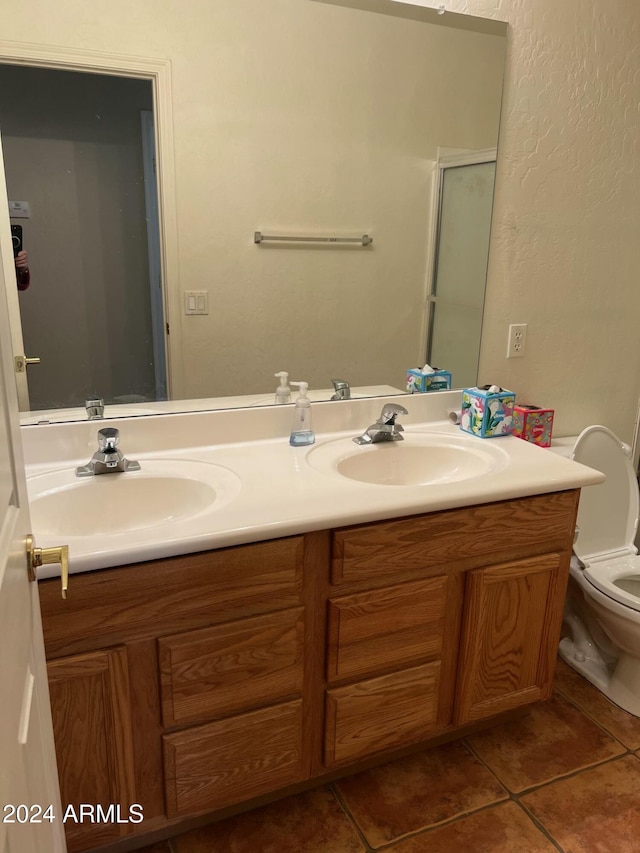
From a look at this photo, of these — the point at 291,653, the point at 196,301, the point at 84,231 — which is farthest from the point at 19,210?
the point at 291,653

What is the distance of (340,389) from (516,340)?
0.63 m

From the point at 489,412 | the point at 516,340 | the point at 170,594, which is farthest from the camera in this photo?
the point at 516,340

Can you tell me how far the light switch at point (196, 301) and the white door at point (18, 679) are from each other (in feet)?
2.67

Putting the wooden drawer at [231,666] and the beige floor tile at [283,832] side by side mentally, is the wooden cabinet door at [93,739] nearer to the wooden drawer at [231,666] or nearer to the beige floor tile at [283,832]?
the wooden drawer at [231,666]

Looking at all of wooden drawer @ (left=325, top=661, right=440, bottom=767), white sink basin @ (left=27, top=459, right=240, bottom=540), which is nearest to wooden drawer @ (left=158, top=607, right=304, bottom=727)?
wooden drawer @ (left=325, top=661, right=440, bottom=767)

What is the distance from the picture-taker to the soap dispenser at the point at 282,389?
1.80m

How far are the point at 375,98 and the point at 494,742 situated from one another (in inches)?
70.3

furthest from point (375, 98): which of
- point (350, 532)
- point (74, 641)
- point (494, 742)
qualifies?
point (494, 742)

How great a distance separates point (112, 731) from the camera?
1293mm

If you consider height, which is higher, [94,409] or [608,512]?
[94,409]

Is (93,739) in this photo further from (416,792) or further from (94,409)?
(416,792)

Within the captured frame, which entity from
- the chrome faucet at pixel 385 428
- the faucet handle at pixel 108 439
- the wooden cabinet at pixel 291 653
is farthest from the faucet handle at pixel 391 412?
the faucet handle at pixel 108 439

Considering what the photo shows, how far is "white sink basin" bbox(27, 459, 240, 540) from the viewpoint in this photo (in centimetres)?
142

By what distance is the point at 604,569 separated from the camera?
2.02m
